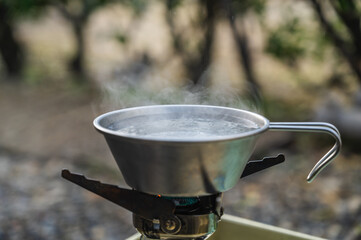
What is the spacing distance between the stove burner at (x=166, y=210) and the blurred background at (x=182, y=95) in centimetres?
85

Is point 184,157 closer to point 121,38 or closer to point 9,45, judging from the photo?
point 121,38

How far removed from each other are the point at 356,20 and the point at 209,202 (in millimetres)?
2788

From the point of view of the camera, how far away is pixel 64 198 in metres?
4.59

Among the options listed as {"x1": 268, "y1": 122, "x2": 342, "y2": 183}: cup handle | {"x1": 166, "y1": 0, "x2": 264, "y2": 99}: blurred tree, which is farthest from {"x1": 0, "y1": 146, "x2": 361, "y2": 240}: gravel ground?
{"x1": 268, "y1": 122, "x2": 342, "y2": 183}: cup handle

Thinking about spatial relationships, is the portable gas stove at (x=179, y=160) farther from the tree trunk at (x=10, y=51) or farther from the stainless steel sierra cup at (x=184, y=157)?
the tree trunk at (x=10, y=51)

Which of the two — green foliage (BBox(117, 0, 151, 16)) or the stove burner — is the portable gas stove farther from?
green foliage (BBox(117, 0, 151, 16))

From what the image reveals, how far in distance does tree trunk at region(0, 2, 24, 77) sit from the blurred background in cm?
2

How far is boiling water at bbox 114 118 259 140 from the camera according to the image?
60.7 inches

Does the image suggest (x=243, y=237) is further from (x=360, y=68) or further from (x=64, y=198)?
(x=64, y=198)

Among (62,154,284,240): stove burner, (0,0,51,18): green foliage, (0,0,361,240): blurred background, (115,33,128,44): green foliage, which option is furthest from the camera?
(115,33,128,44): green foliage

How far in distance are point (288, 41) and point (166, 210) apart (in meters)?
5.61

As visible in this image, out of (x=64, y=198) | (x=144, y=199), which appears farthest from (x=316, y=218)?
(x=144, y=199)

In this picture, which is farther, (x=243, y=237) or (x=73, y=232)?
(x=73, y=232)

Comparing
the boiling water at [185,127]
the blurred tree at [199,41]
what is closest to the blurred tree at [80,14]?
the blurred tree at [199,41]
